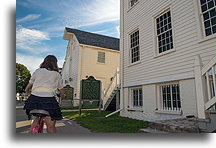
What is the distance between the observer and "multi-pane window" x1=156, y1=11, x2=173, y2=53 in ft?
12.2

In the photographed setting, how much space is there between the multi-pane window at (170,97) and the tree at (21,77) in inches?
116

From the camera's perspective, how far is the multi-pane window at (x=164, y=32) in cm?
373

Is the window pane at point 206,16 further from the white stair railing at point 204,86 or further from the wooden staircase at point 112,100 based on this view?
the wooden staircase at point 112,100

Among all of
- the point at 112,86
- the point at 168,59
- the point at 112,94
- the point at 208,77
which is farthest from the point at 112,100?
the point at 208,77

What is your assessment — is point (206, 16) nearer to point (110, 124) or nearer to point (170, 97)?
point (170, 97)

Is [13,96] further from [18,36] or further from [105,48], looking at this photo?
[105,48]

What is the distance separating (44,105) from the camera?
1.60 meters

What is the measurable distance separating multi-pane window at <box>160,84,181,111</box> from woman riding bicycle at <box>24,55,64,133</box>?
2664 mm

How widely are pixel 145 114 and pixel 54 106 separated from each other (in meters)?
3.00

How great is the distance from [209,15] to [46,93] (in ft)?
10.1

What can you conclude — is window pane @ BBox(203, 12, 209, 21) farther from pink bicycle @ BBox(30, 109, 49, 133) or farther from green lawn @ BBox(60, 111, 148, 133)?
pink bicycle @ BBox(30, 109, 49, 133)

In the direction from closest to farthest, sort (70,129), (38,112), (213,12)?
(38,112) → (213,12) → (70,129)

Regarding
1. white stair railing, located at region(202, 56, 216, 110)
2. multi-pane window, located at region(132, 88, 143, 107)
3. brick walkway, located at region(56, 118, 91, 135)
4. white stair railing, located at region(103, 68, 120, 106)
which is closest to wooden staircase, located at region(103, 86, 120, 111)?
white stair railing, located at region(103, 68, 120, 106)

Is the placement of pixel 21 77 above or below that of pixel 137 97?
above
